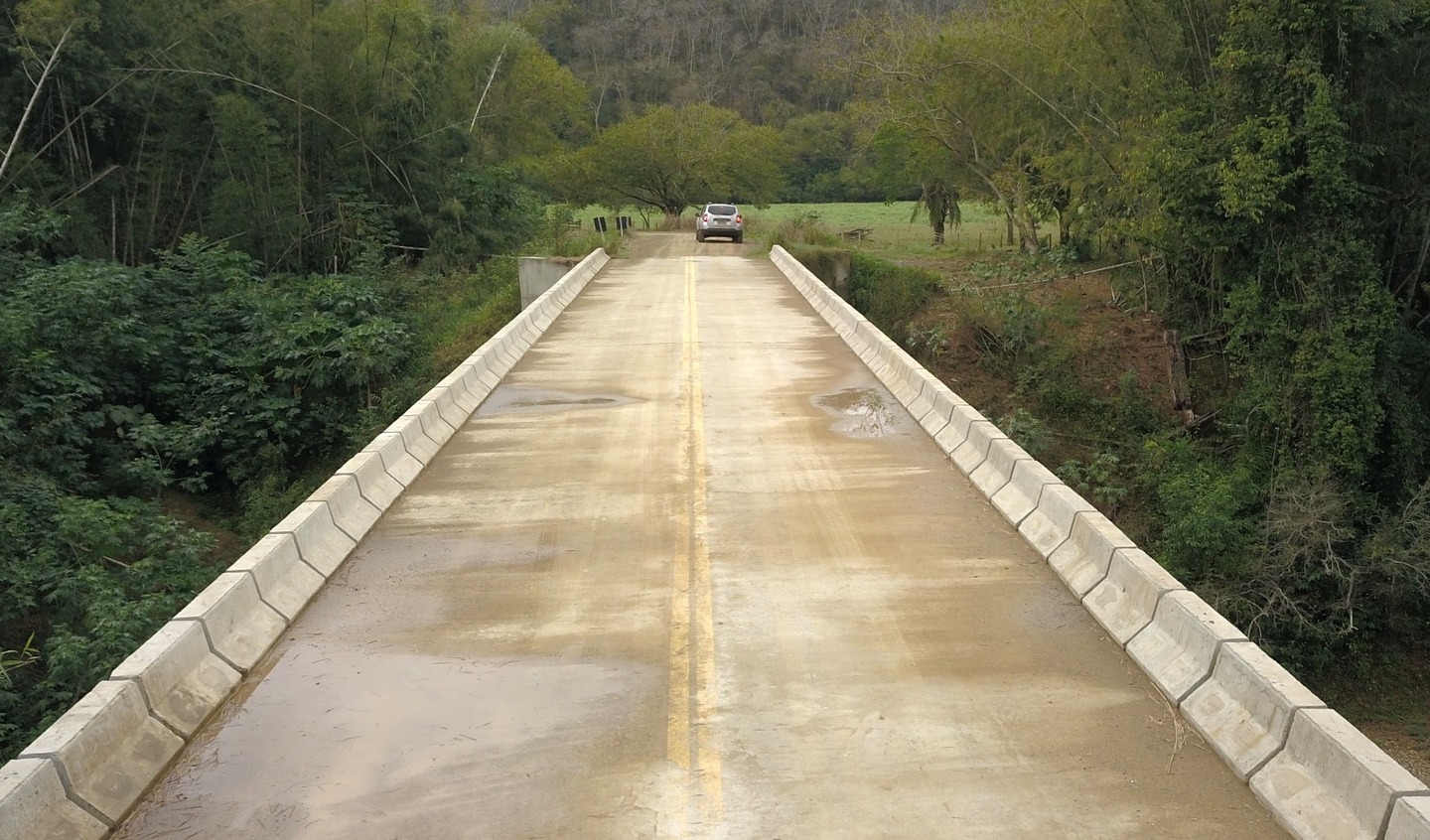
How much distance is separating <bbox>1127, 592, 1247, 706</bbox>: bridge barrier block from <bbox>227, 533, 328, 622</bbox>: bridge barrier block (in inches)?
228

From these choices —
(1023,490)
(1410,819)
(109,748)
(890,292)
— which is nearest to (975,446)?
(1023,490)

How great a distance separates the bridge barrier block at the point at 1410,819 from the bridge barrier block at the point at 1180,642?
1.73 metres

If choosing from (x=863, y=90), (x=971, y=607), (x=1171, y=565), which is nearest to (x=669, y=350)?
(x=1171, y=565)

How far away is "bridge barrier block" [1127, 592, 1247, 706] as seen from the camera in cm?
681

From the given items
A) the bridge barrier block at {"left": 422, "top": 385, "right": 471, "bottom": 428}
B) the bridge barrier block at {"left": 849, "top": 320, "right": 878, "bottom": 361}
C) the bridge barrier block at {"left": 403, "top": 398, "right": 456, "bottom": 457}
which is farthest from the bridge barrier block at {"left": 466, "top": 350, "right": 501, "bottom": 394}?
the bridge barrier block at {"left": 849, "top": 320, "right": 878, "bottom": 361}

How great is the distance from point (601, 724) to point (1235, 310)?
14.9 m

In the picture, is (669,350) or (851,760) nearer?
(851,760)

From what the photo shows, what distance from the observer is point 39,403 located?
19453mm

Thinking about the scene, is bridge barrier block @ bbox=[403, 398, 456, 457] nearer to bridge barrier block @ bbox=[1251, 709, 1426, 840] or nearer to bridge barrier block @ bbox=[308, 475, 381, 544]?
bridge barrier block @ bbox=[308, 475, 381, 544]

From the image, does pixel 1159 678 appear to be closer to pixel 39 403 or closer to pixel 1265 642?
pixel 1265 642

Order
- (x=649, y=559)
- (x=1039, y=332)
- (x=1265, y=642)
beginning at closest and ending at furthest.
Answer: (x=649, y=559), (x=1265, y=642), (x=1039, y=332)

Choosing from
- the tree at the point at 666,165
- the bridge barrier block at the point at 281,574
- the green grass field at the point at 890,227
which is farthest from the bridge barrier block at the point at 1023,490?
the tree at the point at 666,165

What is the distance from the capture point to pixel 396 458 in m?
11.8

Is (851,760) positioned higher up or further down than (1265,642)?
higher up
